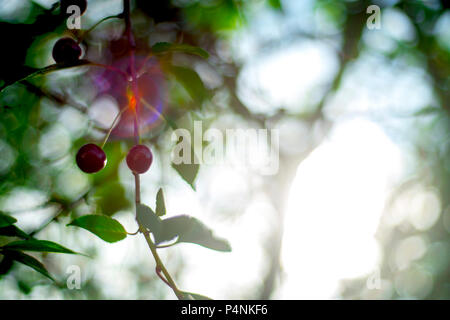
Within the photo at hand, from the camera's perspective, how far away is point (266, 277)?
19.0ft

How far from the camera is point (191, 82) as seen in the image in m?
0.97

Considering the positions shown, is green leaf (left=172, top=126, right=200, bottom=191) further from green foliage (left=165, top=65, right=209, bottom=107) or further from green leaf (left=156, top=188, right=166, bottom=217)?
green foliage (left=165, top=65, right=209, bottom=107)

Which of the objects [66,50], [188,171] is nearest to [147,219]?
[188,171]

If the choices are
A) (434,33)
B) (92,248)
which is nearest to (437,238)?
(434,33)

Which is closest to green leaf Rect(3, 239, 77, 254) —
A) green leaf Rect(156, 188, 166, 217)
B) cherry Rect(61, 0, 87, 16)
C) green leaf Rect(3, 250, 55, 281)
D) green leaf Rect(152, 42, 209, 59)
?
green leaf Rect(3, 250, 55, 281)

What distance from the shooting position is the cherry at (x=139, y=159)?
0.89 metres

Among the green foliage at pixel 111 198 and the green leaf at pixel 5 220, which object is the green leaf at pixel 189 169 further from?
the green foliage at pixel 111 198

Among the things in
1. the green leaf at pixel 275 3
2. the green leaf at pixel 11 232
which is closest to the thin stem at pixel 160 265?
the green leaf at pixel 11 232

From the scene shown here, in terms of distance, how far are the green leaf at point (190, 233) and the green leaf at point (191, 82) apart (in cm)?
41

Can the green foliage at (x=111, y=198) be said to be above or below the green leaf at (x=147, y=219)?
below

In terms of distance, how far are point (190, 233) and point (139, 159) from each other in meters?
0.30
